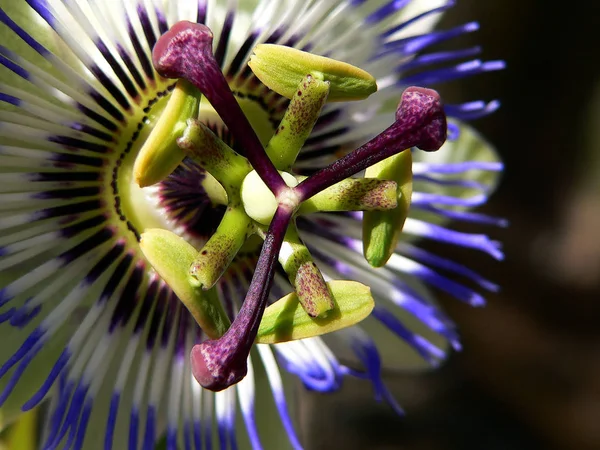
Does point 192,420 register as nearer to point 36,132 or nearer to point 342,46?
point 36,132

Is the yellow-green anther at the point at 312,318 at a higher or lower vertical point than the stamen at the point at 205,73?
lower

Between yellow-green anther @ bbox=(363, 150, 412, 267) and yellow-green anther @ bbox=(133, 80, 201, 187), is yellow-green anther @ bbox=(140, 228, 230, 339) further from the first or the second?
yellow-green anther @ bbox=(363, 150, 412, 267)

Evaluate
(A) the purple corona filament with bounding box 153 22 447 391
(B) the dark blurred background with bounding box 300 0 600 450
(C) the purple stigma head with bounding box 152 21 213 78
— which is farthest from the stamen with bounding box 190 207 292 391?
(B) the dark blurred background with bounding box 300 0 600 450

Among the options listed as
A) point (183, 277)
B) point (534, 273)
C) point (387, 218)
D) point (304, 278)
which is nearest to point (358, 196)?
point (387, 218)

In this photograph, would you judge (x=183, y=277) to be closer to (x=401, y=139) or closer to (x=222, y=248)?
(x=222, y=248)

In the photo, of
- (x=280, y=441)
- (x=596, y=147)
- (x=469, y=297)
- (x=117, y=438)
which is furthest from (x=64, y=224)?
(x=596, y=147)

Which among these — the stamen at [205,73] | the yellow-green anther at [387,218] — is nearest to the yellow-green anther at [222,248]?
the stamen at [205,73]

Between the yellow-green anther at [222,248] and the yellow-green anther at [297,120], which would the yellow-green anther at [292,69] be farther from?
the yellow-green anther at [222,248]
